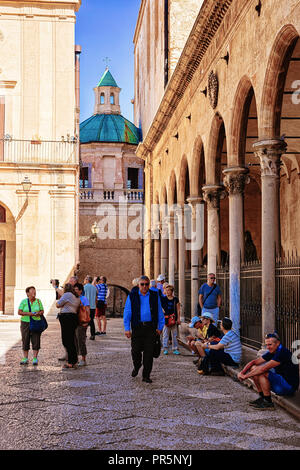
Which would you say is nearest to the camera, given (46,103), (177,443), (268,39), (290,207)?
(177,443)

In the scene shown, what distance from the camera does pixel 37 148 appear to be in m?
28.8

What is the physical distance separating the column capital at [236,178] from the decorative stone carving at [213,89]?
2.45 m

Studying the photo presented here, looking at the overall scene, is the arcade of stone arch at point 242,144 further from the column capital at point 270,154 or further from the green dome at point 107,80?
the green dome at point 107,80

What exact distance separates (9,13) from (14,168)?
6477mm

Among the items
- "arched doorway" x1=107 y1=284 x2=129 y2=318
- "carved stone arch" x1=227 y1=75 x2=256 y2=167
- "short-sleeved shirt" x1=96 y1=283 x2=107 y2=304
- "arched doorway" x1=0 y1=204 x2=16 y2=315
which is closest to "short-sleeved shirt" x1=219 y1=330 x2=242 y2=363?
"carved stone arch" x1=227 y1=75 x2=256 y2=167

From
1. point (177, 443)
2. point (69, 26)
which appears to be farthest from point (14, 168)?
point (177, 443)

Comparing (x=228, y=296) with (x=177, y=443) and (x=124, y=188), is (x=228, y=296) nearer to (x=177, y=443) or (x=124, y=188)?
(x=177, y=443)

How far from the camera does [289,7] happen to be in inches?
386

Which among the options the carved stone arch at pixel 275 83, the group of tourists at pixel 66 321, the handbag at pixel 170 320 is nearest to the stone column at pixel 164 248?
the handbag at pixel 170 320

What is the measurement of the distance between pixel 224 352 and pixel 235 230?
10.7 feet

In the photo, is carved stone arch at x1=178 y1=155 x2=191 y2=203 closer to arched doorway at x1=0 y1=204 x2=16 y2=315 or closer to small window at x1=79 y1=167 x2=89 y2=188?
arched doorway at x1=0 y1=204 x2=16 y2=315

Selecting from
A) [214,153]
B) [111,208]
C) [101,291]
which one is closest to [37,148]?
[111,208]
